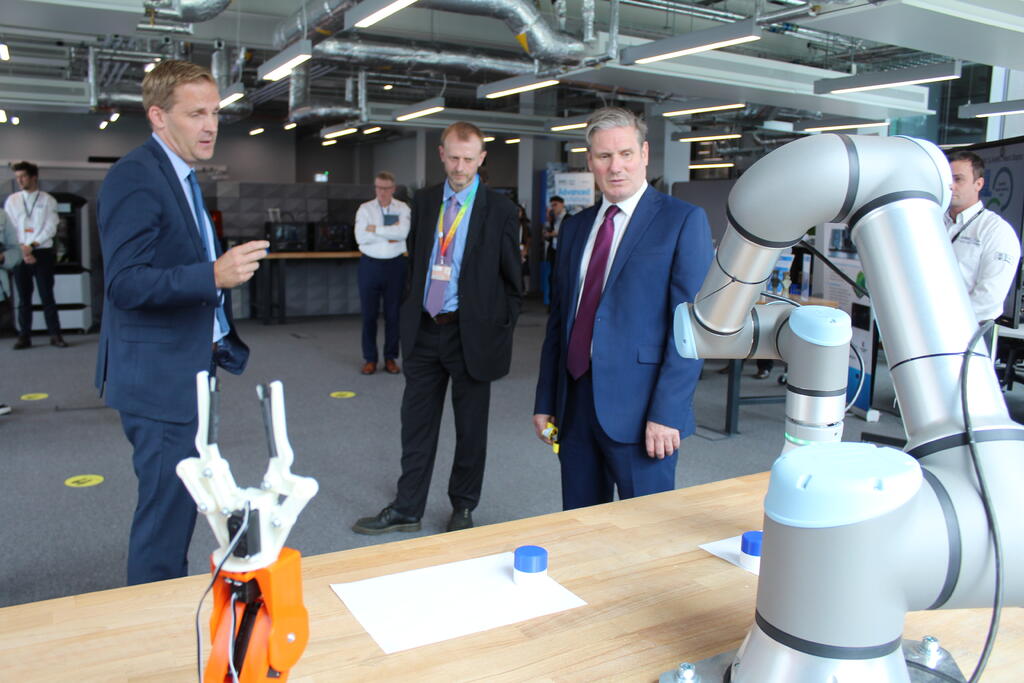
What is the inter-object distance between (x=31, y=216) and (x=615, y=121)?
772 centimetres

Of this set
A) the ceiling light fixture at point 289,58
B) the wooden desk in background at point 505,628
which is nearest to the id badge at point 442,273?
the wooden desk in background at point 505,628

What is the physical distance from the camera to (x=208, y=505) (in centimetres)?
70

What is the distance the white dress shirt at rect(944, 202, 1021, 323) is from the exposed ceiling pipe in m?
3.99

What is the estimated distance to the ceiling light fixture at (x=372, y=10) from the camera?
17.6 ft

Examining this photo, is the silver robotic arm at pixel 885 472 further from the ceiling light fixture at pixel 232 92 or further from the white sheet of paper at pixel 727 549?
the ceiling light fixture at pixel 232 92

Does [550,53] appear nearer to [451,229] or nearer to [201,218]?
[451,229]

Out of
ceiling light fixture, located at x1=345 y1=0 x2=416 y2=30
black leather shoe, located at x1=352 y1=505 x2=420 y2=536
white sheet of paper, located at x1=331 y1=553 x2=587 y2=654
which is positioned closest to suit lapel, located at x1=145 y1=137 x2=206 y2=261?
white sheet of paper, located at x1=331 y1=553 x2=587 y2=654

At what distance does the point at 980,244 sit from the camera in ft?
14.6

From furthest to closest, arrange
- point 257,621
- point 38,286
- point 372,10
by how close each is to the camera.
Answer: point 38,286, point 372,10, point 257,621

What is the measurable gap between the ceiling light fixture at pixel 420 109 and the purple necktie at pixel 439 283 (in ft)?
24.9

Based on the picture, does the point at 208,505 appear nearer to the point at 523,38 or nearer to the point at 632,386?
the point at 632,386

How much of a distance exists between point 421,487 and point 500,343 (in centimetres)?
70

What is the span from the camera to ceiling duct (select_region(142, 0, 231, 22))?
5816mm

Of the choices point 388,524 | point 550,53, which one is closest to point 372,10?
point 550,53
